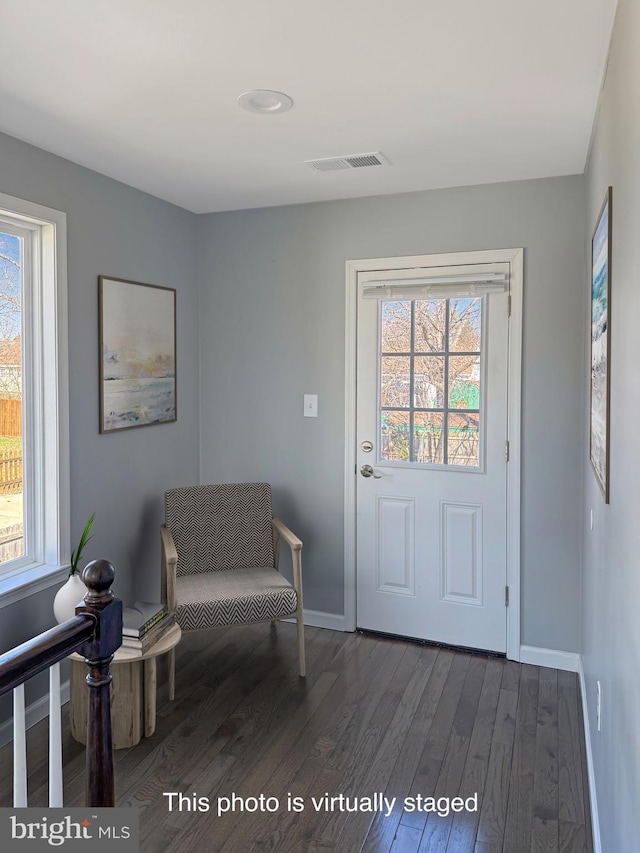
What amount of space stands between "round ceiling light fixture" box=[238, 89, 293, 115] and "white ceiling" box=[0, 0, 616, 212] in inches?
1.4

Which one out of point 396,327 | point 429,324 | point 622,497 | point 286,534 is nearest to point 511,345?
point 429,324

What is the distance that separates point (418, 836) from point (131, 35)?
2555 millimetres

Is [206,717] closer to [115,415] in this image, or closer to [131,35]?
[115,415]

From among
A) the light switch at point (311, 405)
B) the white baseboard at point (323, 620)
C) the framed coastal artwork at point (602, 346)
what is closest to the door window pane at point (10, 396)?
the light switch at point (311, 405)

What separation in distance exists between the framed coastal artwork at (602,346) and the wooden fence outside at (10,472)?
2311mm

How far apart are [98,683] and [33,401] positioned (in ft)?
6.07

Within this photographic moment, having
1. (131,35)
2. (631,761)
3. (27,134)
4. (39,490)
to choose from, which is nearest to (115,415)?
(39,490)

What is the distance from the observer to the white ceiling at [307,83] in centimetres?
178

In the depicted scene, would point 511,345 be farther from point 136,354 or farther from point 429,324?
point 136,354

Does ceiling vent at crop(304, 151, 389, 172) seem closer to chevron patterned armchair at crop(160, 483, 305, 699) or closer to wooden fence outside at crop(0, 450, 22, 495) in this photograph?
chevron patterned armchair at crop(160, 483, 305, 699)

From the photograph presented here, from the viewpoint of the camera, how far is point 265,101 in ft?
7.62

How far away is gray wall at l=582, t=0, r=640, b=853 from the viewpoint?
53.5 inches

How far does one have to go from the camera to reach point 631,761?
1.37m

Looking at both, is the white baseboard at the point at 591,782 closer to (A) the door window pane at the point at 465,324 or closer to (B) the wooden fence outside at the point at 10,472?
(A) the door window pane at the point at 465,324
